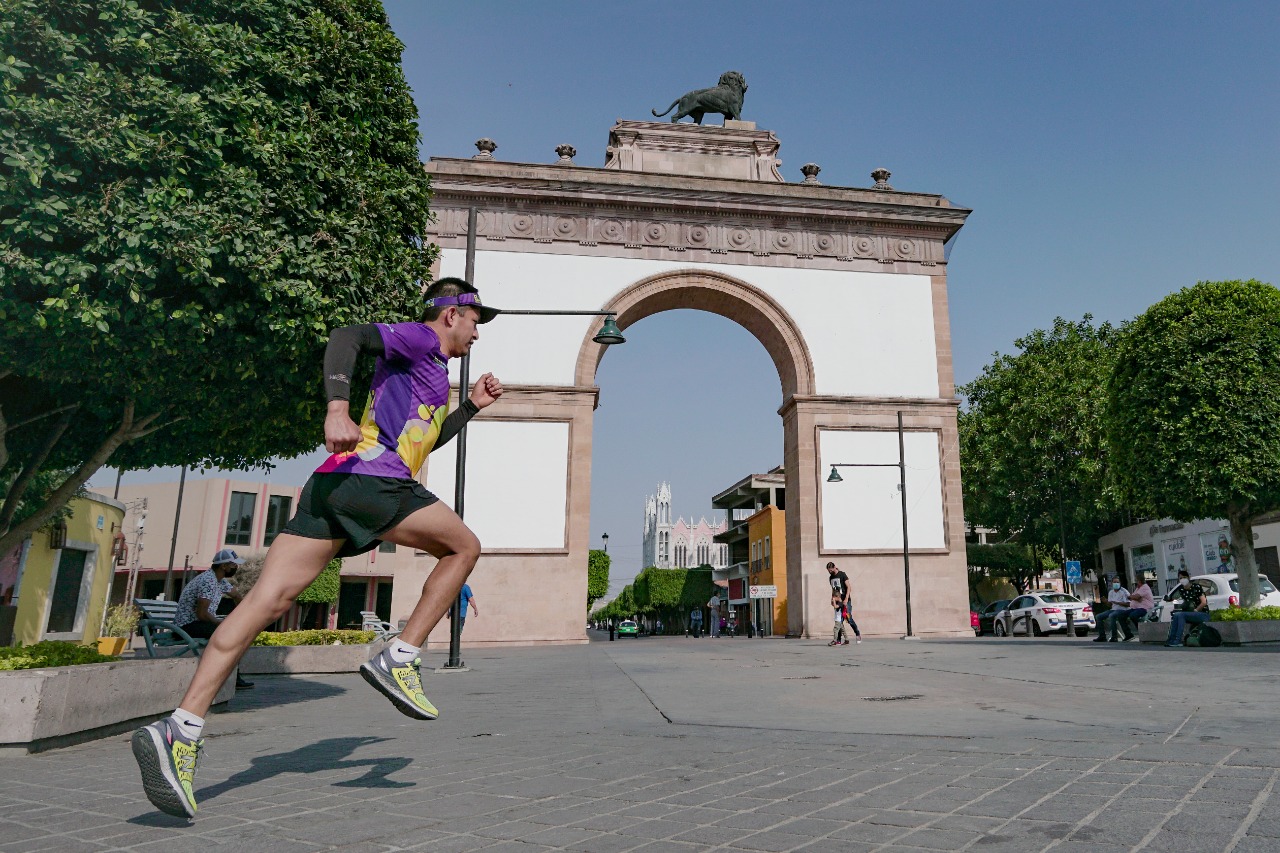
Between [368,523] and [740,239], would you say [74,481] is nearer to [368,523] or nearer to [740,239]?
[368,523]

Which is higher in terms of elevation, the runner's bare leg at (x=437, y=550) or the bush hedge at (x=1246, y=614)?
the runner's bare leg at (x=437, y=550)

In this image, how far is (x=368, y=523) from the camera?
330 centimetres

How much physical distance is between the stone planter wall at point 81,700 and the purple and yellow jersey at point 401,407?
295cm

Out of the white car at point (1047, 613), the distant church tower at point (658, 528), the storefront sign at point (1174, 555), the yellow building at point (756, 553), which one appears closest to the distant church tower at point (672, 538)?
the distant church tower at point (658, 528)

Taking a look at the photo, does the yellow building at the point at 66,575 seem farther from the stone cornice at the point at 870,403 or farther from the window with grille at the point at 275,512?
Result: the window with grille at the point at 275,512

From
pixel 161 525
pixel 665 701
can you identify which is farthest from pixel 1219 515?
pixel 161 525

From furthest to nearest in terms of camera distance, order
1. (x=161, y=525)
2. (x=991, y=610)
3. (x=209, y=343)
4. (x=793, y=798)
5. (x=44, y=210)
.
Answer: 1. (x=161, y=525)
2. (x=991, y=610)
3. (x=209, y=343)
4. (x=44, y=210)
5. (x=793, y=798)

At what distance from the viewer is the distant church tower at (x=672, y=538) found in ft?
509

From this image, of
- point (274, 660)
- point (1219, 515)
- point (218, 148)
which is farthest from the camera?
point (1219, 515)

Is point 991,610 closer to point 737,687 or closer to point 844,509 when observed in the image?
point 844,509

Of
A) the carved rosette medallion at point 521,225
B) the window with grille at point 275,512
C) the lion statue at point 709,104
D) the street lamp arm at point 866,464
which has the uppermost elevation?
the lion statue at point 709,104

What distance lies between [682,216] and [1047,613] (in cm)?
1626

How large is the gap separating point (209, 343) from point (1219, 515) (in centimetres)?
1842

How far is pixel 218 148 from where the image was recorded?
6.07 meters
